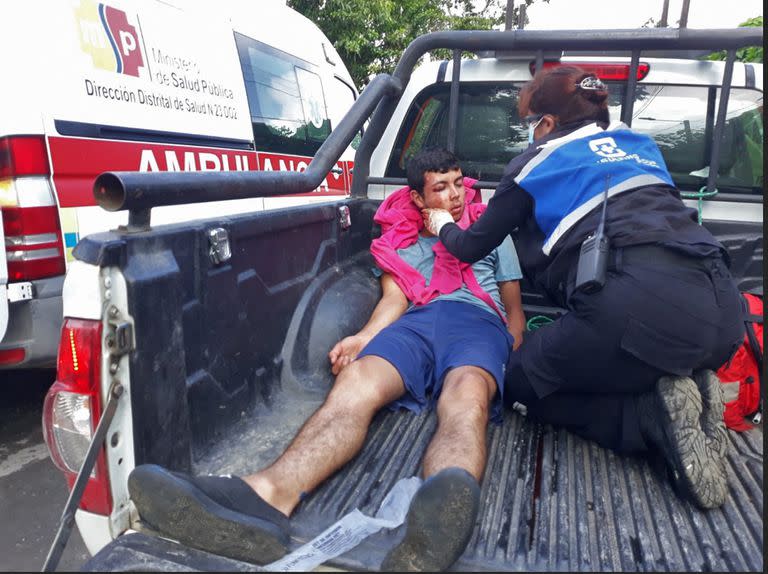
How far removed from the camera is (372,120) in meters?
3.11

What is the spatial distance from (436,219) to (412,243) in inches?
10.0

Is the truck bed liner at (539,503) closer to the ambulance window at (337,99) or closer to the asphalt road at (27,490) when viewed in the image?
the asphalt road at (27,490)

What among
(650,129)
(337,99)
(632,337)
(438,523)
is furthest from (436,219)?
(337,99)

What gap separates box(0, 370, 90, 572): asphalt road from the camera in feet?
8.32

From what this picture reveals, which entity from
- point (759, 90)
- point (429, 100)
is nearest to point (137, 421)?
point (429, 100)

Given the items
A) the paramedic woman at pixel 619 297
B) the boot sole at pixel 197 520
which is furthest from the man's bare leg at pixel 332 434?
the paramedic woman at pixel 619 297

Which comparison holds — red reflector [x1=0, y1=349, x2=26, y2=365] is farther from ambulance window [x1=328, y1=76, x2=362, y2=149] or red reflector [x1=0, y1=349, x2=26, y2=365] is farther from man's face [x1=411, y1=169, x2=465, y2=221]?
ambulance window [x1=328, y1=76, x2=362, y2=149]

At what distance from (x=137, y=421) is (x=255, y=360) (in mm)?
571

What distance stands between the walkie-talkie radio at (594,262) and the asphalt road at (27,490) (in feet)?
6.08

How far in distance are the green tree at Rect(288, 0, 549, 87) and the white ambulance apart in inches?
229

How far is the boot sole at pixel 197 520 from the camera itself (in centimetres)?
137

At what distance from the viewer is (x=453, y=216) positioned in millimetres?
2834

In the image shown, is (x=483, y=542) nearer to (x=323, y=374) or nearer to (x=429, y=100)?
(x=323, y=374)

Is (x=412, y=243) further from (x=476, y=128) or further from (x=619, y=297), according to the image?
(x=619, y=297)
